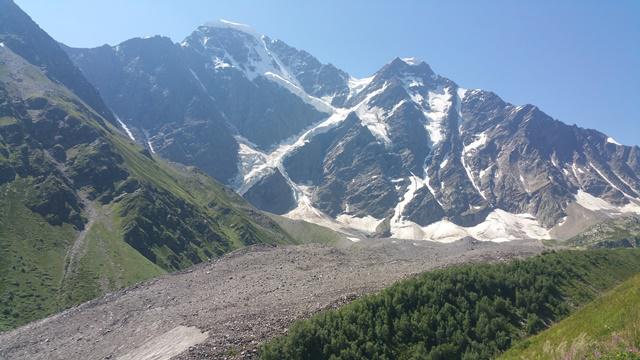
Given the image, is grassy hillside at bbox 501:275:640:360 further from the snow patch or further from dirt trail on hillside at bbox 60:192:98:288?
dirt trail on hillside at bbox 60:192:98:288

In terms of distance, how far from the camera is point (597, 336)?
24.8 metres

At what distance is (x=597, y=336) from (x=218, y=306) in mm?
53028

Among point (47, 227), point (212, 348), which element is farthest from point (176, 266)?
point (212, 348)

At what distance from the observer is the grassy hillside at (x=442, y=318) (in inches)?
1810

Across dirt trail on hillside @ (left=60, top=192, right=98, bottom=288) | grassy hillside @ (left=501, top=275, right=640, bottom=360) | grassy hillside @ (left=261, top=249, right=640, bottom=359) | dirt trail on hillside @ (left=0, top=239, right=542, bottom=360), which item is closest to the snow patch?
dirt trail on hillside @ (left=0, top=239, right=542, bottom=360)

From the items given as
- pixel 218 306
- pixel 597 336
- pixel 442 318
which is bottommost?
pixel 218 306

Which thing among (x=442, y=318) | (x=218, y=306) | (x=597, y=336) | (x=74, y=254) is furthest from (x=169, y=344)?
(x=74, y=254)

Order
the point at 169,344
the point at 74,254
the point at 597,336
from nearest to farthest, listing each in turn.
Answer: the point at 597,336, the point at 169,344, the point at 74,254

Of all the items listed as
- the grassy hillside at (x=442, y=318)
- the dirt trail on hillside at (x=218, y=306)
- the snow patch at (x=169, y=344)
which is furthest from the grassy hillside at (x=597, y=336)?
the snow patch at (x=169, y=344)

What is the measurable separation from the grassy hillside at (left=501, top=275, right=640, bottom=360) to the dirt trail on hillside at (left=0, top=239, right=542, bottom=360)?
89.2ft

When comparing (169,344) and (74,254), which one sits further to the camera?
(74,254)

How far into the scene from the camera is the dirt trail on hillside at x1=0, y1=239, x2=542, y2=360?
182 ft

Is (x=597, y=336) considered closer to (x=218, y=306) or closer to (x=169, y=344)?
(x=169, y=344)

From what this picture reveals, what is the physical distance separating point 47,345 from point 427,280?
5457 centimetres
